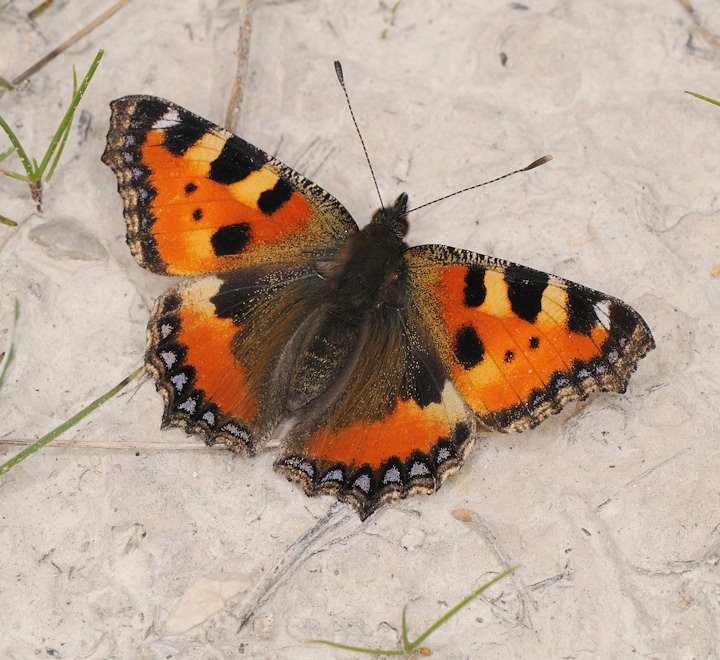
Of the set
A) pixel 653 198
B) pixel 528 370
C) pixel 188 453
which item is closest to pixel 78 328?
pixel 188 453

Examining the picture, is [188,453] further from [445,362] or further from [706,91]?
[706,91]

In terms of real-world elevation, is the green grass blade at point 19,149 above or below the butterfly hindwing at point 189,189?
above

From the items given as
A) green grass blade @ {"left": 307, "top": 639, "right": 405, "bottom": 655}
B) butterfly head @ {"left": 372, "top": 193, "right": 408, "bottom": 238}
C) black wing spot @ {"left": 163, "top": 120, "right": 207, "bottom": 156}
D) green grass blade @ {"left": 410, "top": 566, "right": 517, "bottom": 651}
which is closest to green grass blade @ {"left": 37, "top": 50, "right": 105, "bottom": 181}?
black wing spot @ {"left": 163, "top": 120, "right": 207, "bottom": 156}

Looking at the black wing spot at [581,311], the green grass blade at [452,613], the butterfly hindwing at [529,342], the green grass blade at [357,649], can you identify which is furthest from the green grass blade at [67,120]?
the green grass blade at [452,613]

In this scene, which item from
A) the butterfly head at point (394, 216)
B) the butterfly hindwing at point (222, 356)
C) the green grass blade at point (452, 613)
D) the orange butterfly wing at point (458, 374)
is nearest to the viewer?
the green grass blade at point (452, 613)

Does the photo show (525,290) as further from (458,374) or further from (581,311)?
(458,374)

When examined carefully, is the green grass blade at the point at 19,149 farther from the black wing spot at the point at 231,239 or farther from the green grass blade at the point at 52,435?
the green grass blade at the point at 52,435

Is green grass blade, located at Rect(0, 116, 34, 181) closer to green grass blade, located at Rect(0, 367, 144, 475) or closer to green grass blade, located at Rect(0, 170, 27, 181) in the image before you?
green grass blade, located at Rect(0, 170, 27, 181)
